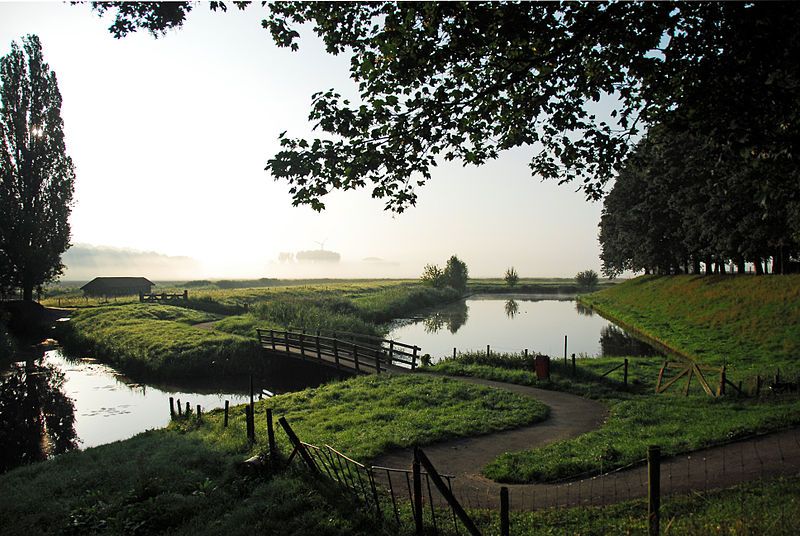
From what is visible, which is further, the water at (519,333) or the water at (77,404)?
the water at (519,333)

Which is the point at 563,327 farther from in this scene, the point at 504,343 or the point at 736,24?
the point at 736,24

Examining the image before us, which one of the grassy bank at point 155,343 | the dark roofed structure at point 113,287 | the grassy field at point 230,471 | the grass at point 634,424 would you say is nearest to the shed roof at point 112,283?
the dark roofed structure at point 113,287

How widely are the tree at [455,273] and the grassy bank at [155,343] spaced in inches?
2212

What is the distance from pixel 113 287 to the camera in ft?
247

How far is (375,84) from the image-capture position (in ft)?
29.8

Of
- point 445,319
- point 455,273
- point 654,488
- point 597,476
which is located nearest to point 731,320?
point 445,319

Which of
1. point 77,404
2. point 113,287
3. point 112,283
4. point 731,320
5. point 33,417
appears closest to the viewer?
point 33,417

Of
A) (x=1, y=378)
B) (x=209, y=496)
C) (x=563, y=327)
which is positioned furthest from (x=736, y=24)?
(x=563, y=327)

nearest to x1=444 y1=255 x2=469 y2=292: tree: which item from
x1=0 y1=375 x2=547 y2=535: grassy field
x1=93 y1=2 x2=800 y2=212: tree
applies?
x1=0 y1=375 x2=547 y2=535: grassy field

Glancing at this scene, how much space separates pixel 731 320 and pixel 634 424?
24.5 metres

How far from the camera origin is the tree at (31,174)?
45875mm

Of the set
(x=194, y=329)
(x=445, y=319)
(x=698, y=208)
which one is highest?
(x=698, y=208)

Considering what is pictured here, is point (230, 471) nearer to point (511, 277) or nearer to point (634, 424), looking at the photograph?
point (634, 424)

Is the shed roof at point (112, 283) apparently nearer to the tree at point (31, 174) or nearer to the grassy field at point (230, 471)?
the tree at point (31, 174)
